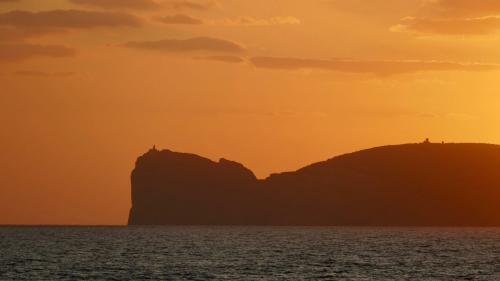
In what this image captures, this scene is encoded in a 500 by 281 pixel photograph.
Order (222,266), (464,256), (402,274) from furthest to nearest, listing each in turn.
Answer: (464,256)
(222,266)
(402,274)

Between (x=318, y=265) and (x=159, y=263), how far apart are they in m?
19.9

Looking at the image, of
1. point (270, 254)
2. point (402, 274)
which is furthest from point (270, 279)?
point (270, 254)

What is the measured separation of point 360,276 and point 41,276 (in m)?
32.8

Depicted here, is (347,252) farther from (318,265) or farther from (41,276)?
(41,276)

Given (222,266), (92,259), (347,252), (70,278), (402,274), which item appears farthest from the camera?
(347,252)

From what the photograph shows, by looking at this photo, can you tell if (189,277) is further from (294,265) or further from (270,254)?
(270,254)

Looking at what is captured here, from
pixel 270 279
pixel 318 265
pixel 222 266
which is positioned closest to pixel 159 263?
pixel 222 266

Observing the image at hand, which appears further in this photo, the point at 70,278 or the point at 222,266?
the point at 222,266

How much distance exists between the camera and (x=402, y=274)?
107562 millimetres

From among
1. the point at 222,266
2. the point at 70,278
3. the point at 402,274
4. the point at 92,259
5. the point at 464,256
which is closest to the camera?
the point at 70,278

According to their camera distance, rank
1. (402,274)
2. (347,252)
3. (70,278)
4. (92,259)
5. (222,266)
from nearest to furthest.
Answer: (70,278)
(402,274)
(222,266)
(92,259)
(347,252)

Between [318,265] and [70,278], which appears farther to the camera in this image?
[318,265]

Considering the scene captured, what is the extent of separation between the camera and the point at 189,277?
330 feet

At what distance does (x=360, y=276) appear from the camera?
104 meters
